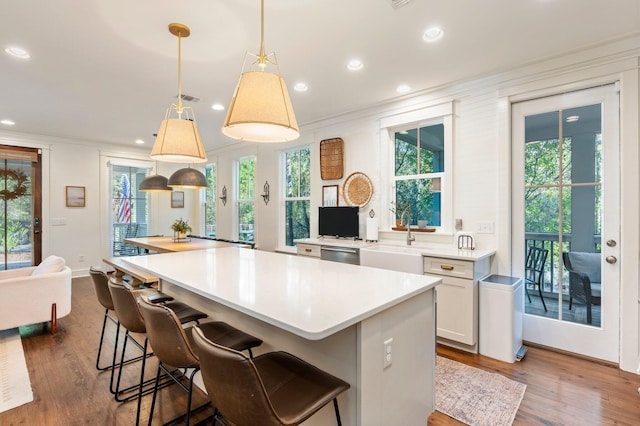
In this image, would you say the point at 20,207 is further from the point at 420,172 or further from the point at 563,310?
the point at 563,310

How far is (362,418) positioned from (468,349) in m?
2.09

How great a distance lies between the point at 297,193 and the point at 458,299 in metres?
3.19

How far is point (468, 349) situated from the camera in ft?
9.71

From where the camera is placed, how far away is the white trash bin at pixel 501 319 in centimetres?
275

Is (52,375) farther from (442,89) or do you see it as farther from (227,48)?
(442,89)

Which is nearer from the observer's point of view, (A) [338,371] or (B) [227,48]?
(A) [338,371]

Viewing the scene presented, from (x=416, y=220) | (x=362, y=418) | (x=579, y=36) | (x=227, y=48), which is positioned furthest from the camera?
(x=416, y=220)

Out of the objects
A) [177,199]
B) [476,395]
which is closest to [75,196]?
[177,199]

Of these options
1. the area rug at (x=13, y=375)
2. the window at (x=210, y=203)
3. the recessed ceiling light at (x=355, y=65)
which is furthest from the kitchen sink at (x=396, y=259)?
the window at (x=210, y=203)

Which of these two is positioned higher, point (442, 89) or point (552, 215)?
point (442, 89)

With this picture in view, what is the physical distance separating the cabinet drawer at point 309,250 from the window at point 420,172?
44.2 inches

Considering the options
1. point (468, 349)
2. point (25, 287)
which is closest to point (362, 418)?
point (468, 349)

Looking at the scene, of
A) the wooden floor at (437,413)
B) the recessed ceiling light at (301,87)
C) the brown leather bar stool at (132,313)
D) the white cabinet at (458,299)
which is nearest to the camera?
the brown leather bar stool at (132,313)

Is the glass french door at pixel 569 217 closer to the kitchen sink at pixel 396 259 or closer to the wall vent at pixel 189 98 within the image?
the kitchen sink at pixel 396 259
